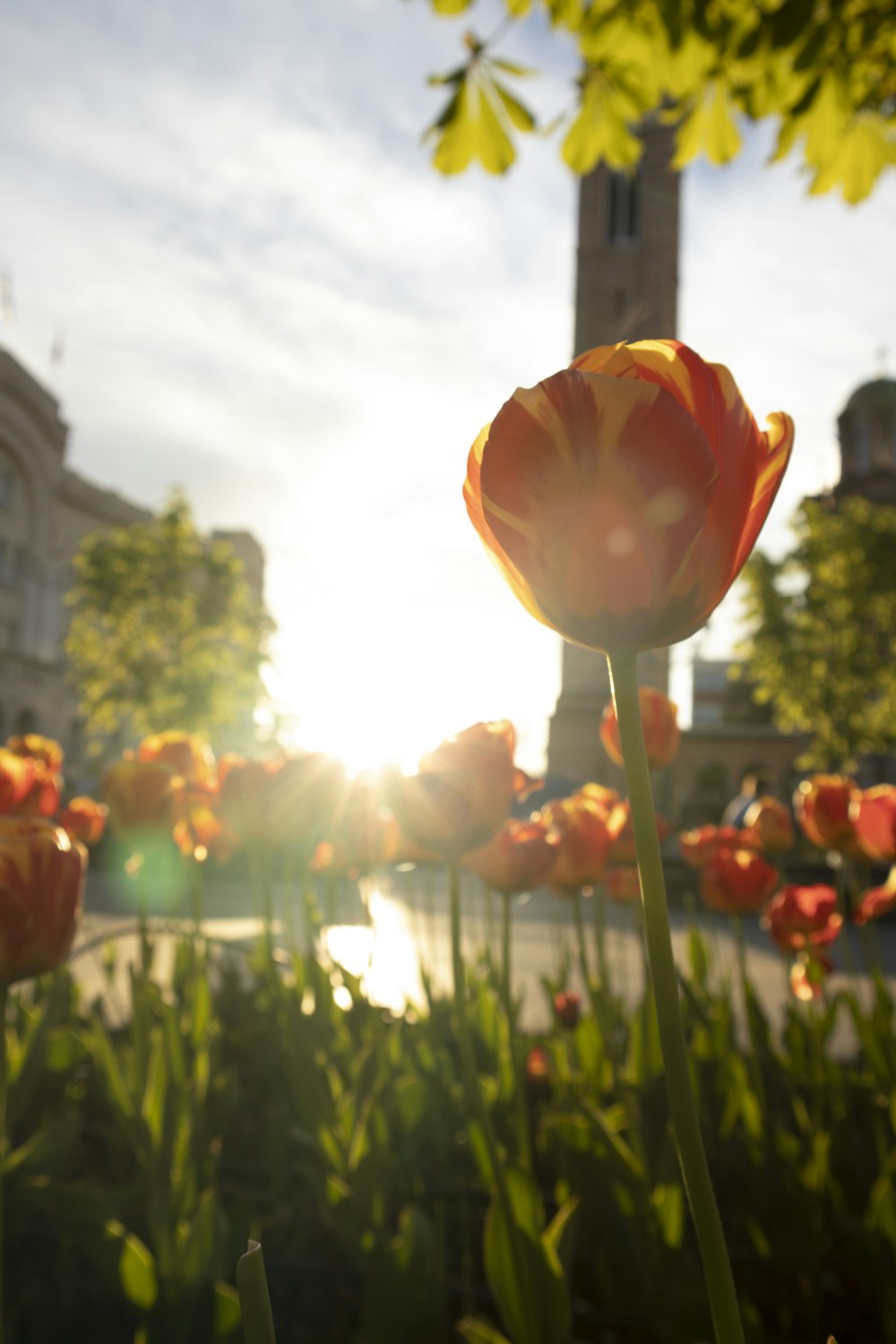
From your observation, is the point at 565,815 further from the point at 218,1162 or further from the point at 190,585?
the point at 190,585

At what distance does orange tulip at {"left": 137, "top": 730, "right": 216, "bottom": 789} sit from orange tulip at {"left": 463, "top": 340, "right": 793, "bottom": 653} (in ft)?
6.22

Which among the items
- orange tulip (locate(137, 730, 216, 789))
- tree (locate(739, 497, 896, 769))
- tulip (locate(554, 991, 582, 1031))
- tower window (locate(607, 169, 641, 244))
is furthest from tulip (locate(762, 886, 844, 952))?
tower window (locate(607, 169, 641, 244))

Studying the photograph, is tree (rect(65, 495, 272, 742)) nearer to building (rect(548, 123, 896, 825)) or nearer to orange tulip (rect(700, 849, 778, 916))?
building (rect(548, 123, 896, 825))

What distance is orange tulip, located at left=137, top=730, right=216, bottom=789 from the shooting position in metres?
2.30

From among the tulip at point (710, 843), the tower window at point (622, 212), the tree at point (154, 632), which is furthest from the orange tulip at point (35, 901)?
the tower window at point (622, 212)

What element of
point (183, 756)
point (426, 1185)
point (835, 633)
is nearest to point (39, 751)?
point (183, 756)

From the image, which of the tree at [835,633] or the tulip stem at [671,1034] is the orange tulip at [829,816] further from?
the tree at [835,633]

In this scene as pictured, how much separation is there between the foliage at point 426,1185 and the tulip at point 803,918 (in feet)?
0.62

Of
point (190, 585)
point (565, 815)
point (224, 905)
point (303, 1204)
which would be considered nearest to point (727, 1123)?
point (565, 815)

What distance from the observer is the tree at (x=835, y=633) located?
2073 centimetres

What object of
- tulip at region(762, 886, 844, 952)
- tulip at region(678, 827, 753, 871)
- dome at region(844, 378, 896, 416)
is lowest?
tulip at region(762, 886, 844, 952)

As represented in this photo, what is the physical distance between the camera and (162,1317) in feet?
Answer: 4.33

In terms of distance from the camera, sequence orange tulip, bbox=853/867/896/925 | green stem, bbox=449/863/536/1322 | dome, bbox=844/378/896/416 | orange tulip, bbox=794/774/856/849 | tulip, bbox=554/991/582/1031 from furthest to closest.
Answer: dome, bbox=844/378/896/416 < tulip, bbox=554/991/582/1031 < orange tulip, bbox=794/774/856/849 < orange tulip, bbox=853/867/896/925 < green stem, bbox=449/863/536/1322

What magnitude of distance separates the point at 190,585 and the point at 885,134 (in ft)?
80.7
